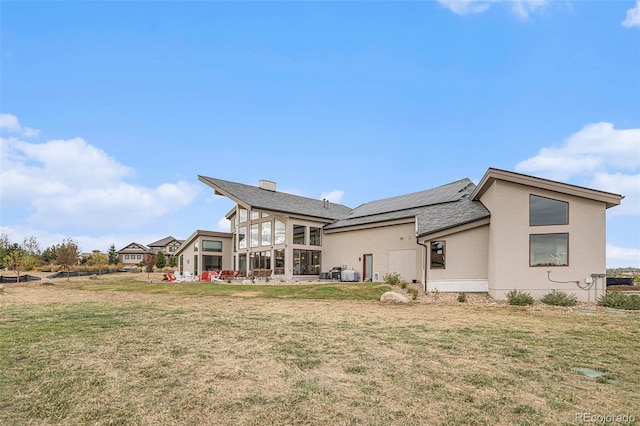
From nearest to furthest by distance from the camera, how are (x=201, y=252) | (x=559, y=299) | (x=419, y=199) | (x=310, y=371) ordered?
(x=310, y=371) < (x=559, y=299) < (x=419, y=199) < (x=201, y=252)

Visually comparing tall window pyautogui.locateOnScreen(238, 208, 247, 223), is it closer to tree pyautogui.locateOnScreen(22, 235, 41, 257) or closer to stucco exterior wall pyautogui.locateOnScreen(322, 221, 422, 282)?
stucco exterior wall pyautogui.locateOnScreen(322, 221, 422, 282)

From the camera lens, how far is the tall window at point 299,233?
27.8m

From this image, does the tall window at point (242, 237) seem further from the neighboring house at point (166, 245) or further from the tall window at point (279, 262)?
the neighboring house at point (166, 245)

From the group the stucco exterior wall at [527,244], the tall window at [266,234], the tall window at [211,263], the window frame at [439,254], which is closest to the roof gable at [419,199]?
the window frame at [439,254]

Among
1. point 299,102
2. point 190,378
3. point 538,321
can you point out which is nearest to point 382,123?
point 299,102

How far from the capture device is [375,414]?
3855mm

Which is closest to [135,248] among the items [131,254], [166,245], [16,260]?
[131,254]

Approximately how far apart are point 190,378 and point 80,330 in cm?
450

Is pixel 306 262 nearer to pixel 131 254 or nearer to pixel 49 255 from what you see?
pixel 49 255

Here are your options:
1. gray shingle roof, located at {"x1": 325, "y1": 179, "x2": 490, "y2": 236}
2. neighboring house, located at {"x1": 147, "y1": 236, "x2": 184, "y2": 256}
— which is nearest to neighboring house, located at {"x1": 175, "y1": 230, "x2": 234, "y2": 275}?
gray shingle roof, located at {"x1": 325, "y1": 179, "x2": 490, "y2": 236}

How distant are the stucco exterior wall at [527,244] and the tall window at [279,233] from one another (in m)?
15.0

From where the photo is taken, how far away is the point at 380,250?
24.5 meters

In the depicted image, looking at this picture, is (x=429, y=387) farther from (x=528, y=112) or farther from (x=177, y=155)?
(x=177, y=155)

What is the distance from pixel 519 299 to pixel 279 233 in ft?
57.5
